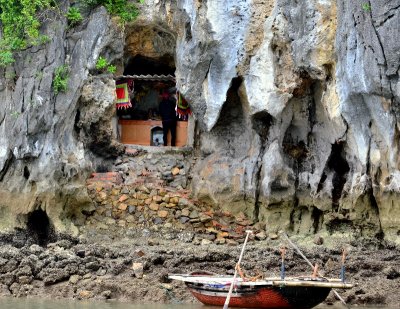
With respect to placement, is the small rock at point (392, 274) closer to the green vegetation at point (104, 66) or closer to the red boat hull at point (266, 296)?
the red boat hull at point (266, 296)

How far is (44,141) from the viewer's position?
23.2m

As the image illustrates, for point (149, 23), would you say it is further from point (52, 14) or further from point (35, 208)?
point (35, 208)

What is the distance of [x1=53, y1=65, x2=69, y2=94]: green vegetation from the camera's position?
23328mm

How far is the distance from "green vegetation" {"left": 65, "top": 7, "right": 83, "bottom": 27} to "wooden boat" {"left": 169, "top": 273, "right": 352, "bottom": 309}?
8168 mm

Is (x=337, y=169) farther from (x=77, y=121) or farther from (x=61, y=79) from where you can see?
(x=61, y=79)

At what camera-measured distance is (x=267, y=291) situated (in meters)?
17.3

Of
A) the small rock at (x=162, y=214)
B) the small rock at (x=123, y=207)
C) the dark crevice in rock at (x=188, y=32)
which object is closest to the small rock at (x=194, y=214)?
the small rock at (x=162, y=214)

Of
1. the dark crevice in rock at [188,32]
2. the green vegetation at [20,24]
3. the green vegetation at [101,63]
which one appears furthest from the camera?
the green vegetation at [101,63]

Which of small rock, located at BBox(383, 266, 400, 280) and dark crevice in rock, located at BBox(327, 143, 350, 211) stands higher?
dark crevice in rock, located at BBox(327, 143, 350, 211)

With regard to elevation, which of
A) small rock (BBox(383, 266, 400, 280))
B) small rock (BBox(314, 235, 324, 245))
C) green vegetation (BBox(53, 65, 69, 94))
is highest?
green vegetation (BBox(53, 65, 69, 94))

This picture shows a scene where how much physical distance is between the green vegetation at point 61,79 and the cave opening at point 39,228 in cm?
279

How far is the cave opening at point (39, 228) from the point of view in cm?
2298

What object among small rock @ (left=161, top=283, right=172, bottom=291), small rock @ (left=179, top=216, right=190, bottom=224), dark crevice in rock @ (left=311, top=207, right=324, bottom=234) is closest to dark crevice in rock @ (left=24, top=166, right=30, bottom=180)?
small rock @ (left=179, top=216, right=190, bottom=224)

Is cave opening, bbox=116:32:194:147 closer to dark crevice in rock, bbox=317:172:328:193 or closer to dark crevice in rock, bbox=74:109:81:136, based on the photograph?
dark crevice in rock, bbox=74:109:81:136
